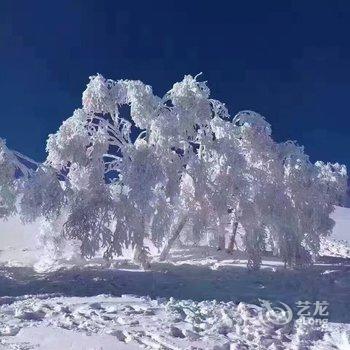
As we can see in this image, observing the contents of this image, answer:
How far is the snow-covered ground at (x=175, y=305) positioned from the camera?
845cm

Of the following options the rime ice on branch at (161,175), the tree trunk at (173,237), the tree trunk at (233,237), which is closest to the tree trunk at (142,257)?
the rime ice on branch at (161,175)

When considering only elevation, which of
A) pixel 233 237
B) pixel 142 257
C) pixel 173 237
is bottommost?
pixel 142 257

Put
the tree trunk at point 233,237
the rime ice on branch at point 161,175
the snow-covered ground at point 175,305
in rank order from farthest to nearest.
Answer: the tree trunk at point 233,237 < the rime ice on branch at point 161,175 < the snow-covered ground at point 175,305

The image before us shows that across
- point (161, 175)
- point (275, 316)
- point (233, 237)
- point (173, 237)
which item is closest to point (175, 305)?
point (275, 316)

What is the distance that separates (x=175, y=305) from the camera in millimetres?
10633

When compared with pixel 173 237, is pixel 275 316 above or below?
below

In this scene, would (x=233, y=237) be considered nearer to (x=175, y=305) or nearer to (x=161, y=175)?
(x=161, y=175)

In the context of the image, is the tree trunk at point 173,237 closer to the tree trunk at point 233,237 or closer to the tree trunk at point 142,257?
the tree trunk at point 142,257

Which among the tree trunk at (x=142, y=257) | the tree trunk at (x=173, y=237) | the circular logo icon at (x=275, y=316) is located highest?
the tree trunk at (x=173, y=237)

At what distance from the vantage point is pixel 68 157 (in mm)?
16500

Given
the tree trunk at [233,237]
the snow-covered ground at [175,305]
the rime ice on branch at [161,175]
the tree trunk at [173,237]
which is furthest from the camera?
the tree trunk at [233,237]

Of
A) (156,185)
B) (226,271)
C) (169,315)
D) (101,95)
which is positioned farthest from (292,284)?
(101,95)

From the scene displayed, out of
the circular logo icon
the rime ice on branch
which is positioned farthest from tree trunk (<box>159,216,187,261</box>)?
the circular logo icon

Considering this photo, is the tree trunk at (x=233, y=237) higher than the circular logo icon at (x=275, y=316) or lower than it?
higher
